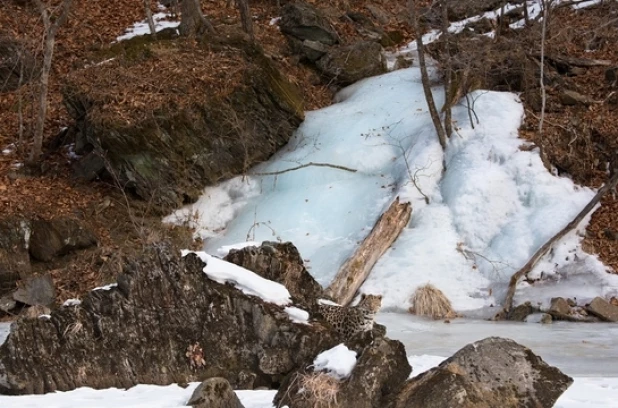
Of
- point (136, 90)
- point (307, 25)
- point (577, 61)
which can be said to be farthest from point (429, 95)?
point (136, 90)

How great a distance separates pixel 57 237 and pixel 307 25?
8.77 m

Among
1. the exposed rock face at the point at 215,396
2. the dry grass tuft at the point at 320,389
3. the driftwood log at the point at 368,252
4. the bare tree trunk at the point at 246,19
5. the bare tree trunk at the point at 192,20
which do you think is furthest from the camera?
the bare tree trunk at the point at 246,19

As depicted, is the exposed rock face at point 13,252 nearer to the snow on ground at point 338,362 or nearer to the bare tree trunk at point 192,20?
the bare tree trunk at point 192,20

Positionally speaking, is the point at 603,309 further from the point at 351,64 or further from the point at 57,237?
the point at 351,64

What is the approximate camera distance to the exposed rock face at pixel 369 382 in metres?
4.85

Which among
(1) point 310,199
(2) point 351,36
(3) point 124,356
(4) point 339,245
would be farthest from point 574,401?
(2) point 351,36

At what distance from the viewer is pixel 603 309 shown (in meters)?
9.36

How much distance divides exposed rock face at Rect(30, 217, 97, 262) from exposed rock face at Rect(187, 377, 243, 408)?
6.99 m

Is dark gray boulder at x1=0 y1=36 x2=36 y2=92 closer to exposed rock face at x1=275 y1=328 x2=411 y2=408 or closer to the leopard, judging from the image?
the leopard

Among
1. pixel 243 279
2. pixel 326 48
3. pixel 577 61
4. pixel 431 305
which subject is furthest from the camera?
pixel 326 48

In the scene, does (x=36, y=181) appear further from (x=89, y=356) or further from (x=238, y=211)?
(x=89, y=356)

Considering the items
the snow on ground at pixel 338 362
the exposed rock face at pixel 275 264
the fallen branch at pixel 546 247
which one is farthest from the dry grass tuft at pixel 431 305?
the snow on ground at pixel 338 362

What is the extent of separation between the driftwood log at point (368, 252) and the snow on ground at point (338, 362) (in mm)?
4716

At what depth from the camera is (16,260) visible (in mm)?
10727
